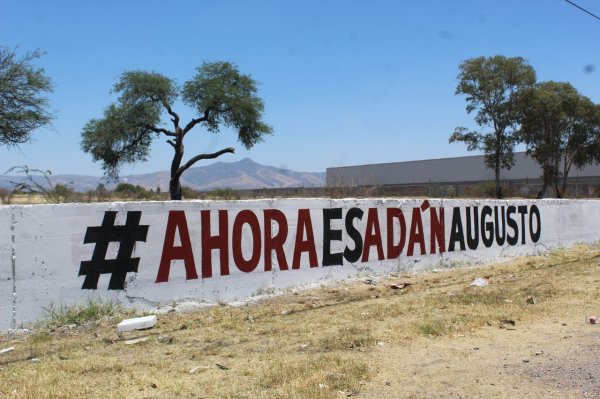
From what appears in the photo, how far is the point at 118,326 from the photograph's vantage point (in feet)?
24.0

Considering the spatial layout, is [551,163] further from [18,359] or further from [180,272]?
[18,359]

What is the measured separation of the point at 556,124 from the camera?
147 feet

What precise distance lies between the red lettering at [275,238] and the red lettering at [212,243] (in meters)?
0.80

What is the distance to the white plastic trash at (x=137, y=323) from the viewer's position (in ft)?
24.0

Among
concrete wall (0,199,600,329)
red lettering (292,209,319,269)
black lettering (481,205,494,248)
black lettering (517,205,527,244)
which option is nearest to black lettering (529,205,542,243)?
black lettering (517,205,527,244)

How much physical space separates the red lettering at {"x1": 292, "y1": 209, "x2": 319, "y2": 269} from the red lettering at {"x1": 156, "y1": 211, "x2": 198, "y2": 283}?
6.84 ft

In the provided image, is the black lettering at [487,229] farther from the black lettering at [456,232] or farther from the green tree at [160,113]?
the green tree at [160,113]

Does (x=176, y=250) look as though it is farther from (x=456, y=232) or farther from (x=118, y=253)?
(x=456, y=232)

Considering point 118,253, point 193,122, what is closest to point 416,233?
point 118,253

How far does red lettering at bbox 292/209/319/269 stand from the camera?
10367mm

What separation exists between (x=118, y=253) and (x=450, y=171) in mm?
76714

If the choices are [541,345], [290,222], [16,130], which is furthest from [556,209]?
[16,130]

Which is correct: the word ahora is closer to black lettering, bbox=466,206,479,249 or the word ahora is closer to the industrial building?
black lettering, bbox=466,206,479,249

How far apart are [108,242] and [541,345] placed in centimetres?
578
